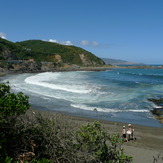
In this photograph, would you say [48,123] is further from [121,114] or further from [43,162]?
[121,114]

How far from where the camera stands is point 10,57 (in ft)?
318

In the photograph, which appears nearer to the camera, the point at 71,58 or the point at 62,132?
the point at 62,132

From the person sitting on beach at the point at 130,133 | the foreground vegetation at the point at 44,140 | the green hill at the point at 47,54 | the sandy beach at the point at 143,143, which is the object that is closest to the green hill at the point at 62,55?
the green hill at the point at 47,54

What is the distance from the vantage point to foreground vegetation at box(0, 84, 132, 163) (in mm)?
5270

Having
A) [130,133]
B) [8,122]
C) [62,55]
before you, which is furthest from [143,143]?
[62,55]

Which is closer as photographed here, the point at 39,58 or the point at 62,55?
the point at 39,58

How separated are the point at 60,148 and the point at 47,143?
1.47ft

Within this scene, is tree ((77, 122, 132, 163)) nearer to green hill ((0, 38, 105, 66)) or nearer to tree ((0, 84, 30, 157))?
tree ((0, 84, 30, 157))

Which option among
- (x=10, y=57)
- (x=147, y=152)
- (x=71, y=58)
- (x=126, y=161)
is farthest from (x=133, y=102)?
(x=71, y=58)

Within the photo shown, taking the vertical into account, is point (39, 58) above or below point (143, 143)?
above

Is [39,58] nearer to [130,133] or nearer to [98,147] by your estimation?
[130,133]

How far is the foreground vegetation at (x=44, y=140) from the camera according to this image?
5270 millimetres

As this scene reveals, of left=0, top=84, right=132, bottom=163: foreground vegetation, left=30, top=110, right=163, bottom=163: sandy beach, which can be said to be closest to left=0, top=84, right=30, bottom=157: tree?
left=0, top=84, right=132, bottom=163: foreground vegetation

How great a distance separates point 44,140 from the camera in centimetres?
571
